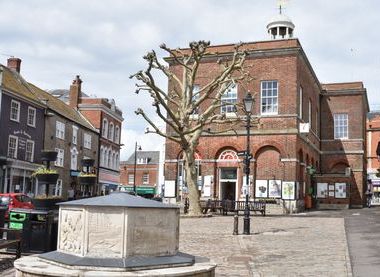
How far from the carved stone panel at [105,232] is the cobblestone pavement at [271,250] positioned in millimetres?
4036

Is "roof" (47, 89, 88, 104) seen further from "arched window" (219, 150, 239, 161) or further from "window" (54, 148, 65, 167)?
"arched window" (219, 150, 239, 161)

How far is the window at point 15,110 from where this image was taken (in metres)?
37.2

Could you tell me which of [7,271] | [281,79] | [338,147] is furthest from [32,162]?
[7,271]

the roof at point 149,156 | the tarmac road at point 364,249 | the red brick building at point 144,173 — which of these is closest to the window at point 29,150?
the tarmac road at point 364,249

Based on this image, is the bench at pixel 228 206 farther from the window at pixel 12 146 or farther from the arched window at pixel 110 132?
the arched window at pixel 110 132

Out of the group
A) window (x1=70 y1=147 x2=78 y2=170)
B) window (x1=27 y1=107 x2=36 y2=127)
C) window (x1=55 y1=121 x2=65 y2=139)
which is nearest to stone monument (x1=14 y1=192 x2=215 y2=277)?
window (x1=27 y1=107 x2=36 y2=127)

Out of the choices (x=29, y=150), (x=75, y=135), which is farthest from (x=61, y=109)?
(x=29, y=150)

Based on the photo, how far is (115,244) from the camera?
21.1ft

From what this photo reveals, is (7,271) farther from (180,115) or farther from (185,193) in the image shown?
(185,193)

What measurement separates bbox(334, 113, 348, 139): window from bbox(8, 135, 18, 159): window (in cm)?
2867

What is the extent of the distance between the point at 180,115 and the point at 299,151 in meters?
11.8

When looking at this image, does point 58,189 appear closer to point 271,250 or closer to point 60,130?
point 60,130

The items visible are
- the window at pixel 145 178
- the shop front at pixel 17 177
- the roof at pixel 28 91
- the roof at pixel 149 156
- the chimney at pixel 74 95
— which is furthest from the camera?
the roof at pixel 149 156

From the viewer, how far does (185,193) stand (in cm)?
3706
